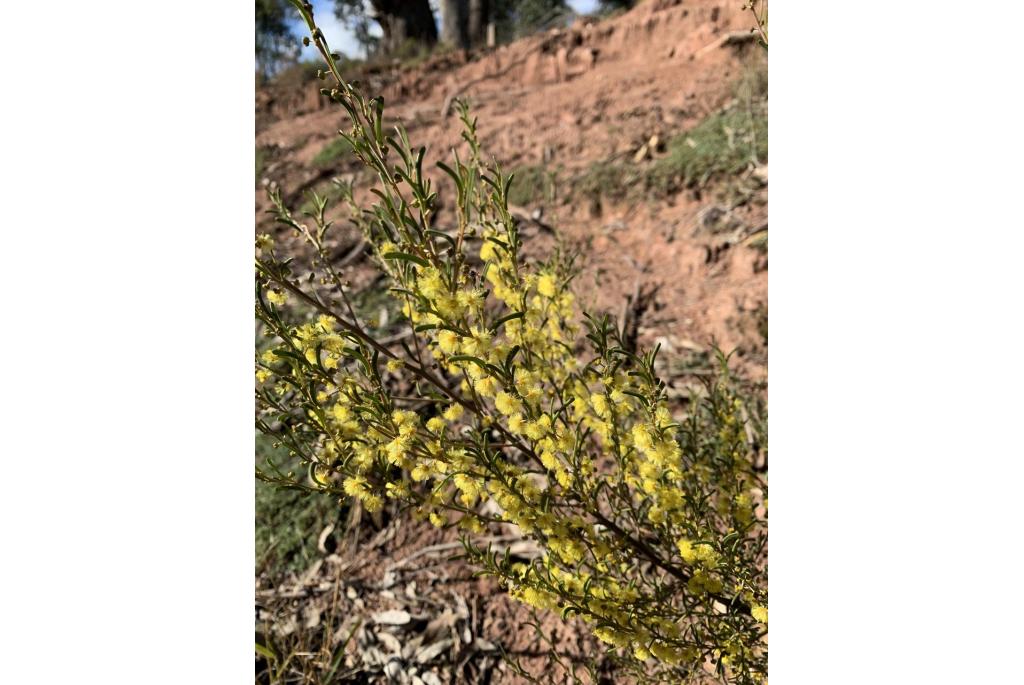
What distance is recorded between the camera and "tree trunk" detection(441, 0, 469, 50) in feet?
22.9

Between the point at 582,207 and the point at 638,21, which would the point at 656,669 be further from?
the point at 638,21

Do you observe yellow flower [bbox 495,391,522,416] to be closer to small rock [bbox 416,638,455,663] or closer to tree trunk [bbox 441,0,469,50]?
small rock [bbox 416,638,455,663]

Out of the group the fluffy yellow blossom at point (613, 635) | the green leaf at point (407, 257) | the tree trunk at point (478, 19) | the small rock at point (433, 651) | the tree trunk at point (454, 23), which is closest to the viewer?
the green leaf at point (407, 257)

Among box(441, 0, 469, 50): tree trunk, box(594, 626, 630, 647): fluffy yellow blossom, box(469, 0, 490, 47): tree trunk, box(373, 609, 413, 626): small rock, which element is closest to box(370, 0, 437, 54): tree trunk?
box(441, 0, 469, 50): tree trunk

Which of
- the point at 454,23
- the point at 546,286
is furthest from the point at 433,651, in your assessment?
the point at 454,23

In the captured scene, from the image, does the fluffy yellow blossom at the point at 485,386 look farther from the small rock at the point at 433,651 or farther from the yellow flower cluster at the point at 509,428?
the small rock at the point at 433,651

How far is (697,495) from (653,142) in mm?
2639

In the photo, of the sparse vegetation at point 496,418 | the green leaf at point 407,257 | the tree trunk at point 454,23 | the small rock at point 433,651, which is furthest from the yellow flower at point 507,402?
the tree trunk at point 454,23

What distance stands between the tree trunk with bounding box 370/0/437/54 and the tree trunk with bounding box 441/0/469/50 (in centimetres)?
30

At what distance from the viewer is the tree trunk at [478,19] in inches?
290

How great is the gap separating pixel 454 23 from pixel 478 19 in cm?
60

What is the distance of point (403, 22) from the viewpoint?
7.46m

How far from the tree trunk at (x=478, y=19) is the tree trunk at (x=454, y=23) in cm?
21
